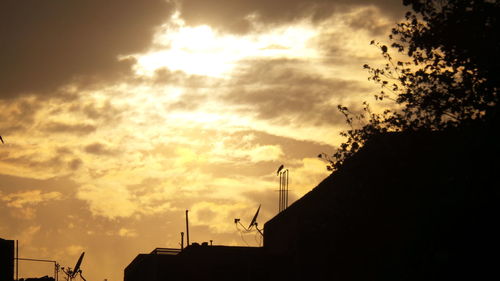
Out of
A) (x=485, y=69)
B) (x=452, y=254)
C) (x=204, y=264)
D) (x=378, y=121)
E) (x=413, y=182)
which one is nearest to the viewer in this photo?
(x=452, y=254)

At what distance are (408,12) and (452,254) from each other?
12233 mm

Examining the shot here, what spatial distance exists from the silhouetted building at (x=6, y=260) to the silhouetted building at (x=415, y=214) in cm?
2494

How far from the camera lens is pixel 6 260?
176 feet

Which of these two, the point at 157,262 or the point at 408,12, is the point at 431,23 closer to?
the point at 408,12

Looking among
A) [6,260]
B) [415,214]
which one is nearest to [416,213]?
[415,214]

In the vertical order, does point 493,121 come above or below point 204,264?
above

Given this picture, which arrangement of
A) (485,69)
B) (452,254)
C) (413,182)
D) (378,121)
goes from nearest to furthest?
(452,254), (485,69), (413,182), (378,121)

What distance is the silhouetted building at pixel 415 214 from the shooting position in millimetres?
22750

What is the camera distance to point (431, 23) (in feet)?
96.3

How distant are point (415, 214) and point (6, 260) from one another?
37.8 metres

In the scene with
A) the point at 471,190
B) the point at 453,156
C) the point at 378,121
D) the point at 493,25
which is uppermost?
the point at 493,25

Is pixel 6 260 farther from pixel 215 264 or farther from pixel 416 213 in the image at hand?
pixel 416 213

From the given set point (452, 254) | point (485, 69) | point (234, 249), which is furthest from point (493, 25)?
point (234, 249)

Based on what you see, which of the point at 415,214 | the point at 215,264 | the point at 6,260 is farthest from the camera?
the point at 6,260
